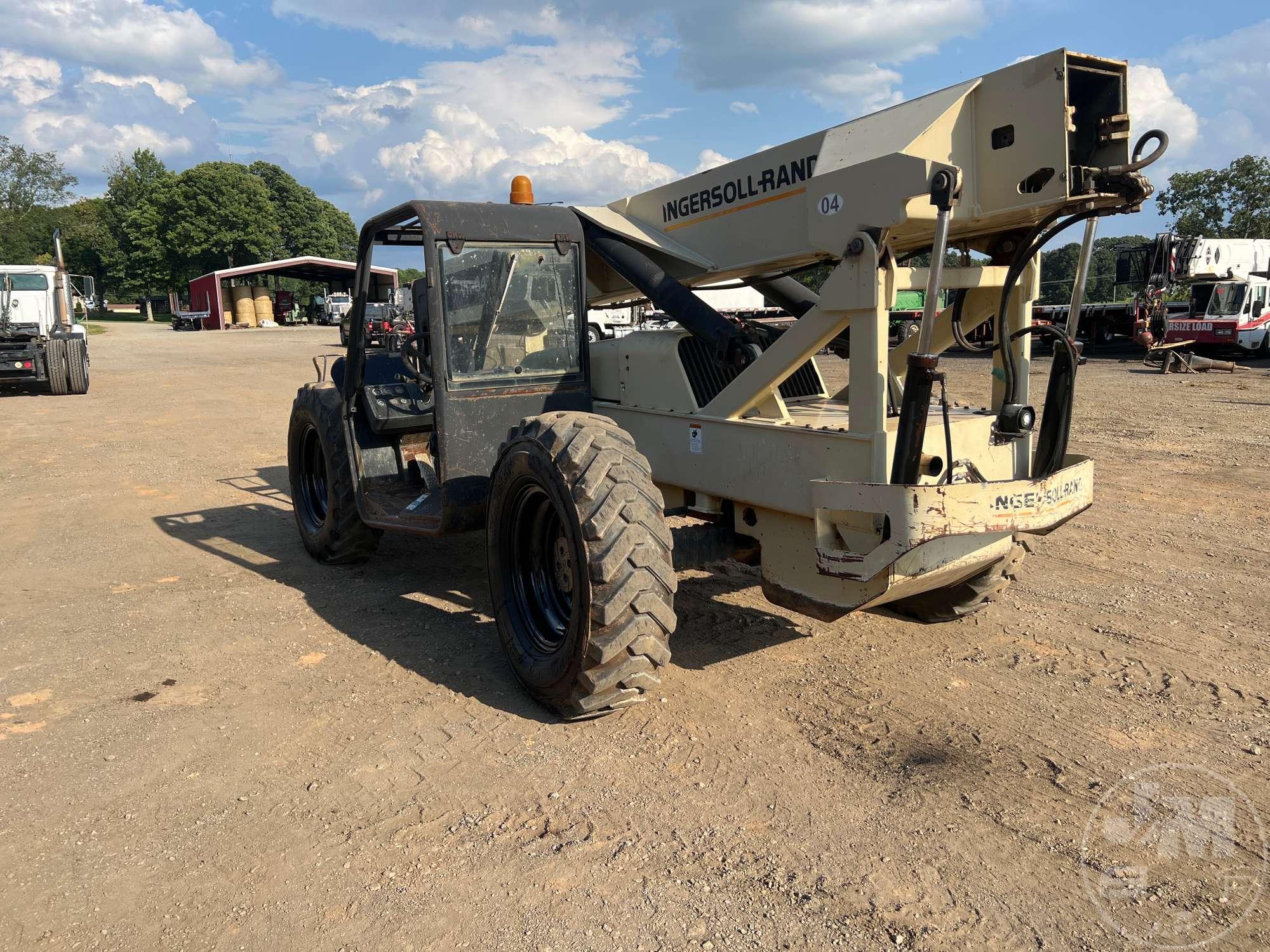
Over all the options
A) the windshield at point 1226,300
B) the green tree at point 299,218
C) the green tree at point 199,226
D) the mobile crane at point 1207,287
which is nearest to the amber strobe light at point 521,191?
the mobile crane at point 1207,287

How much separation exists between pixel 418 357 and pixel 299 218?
76.6m

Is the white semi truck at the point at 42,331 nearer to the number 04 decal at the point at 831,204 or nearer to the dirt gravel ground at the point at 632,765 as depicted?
the dirt gravel ground at the point at 632,765

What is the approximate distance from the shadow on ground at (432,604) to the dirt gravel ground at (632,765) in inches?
1.3

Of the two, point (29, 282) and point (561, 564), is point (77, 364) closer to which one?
point (29, 282)

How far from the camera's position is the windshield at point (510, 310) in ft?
16.0

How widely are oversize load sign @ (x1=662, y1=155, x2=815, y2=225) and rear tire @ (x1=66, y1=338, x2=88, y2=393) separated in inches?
676

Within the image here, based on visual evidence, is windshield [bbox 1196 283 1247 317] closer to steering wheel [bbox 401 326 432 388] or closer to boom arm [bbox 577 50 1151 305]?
boom arm [bbox 577 50 1151 305]

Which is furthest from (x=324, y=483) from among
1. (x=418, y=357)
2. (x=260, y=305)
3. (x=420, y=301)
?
(x=260, y=305)

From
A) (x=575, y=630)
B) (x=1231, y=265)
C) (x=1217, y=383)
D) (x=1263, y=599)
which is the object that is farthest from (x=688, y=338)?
(x=1231, y=265)

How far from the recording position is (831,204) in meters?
3.72

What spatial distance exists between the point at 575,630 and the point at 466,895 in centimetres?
118

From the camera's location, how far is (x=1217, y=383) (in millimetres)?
18328

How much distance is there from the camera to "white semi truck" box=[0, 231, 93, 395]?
17688mm

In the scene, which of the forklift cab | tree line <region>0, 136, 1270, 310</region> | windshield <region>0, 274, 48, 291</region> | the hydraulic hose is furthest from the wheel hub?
tree line <region>0, 136, 1270, 310</region>
